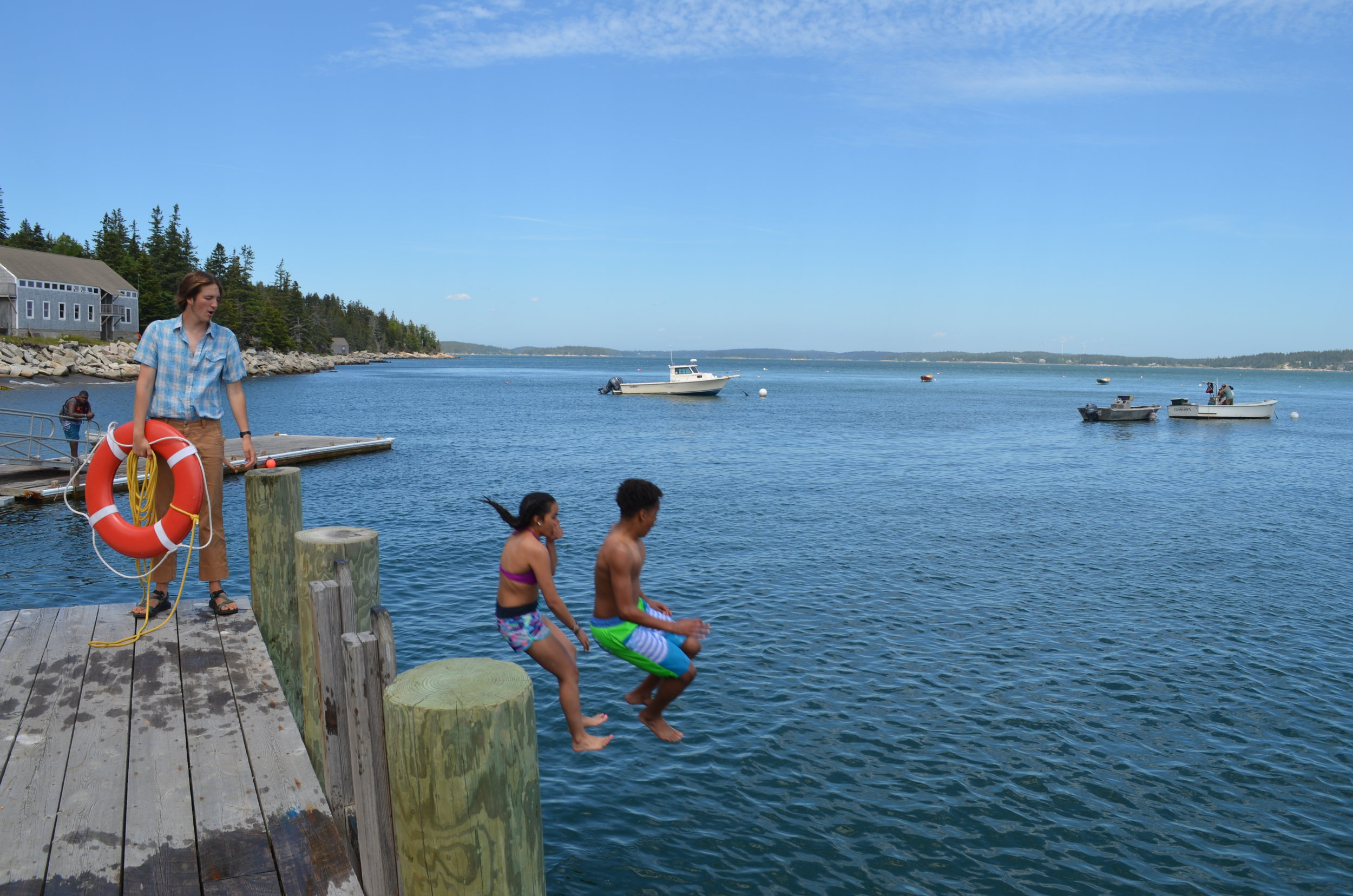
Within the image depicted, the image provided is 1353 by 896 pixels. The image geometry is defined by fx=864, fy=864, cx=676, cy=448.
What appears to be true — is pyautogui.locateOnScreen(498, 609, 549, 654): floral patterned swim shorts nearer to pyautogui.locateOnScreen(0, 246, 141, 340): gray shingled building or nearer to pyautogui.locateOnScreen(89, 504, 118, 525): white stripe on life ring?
pyautogui.locateOnScreen(89, 504, 118, 525): white stripe on life ring

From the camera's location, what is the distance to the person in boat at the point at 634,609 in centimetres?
535

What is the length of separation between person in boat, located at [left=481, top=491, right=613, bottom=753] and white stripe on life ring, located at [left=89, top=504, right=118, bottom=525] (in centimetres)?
266

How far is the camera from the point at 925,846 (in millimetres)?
6812

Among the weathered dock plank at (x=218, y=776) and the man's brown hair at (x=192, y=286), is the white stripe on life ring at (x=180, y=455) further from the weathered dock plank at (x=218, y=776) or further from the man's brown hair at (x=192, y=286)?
the weathered dock plank at (x=218, y=776)

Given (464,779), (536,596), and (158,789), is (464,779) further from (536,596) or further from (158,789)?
(536,596)

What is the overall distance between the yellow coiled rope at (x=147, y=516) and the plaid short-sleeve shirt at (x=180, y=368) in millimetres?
400

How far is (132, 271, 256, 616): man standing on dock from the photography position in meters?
5.98

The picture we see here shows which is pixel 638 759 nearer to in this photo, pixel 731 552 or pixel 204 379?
pixel 204 379

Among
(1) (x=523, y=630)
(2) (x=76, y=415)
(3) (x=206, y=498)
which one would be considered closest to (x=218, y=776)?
(1) (x=523, y=630)

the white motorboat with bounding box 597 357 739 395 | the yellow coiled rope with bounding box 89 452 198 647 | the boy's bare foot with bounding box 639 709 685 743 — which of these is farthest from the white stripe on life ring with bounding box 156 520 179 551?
the white motorboat with bounding box 597 357 739 395

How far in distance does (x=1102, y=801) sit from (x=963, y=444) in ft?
119

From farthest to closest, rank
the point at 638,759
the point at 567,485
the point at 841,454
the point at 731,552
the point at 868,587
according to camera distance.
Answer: the point at 841,454 < the point at 567,485 < the point at 731,552 < the point at 868,587 < the point at 638,759

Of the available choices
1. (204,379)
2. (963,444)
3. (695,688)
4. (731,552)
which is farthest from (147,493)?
(963,444)

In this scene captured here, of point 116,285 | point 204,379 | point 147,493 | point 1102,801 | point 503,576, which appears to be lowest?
point 1102,801
